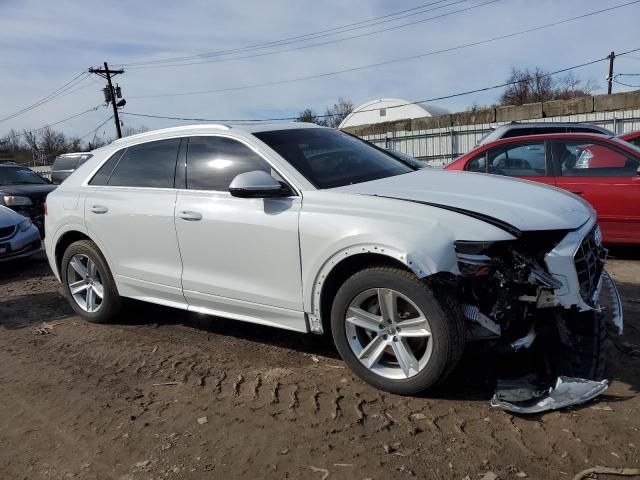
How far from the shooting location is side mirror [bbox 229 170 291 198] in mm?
3541

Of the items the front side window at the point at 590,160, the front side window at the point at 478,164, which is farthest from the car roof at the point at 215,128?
the front side window at the point at 590,160

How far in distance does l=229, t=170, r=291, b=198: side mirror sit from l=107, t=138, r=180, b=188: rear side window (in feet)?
3.22

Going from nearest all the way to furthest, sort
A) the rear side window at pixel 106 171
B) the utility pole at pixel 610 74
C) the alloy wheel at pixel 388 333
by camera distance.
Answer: the alloy wheel at pixel 388 333
the rear side window at pixel 106 171
the utility pole at pixel 610 74

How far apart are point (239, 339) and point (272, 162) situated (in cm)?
158

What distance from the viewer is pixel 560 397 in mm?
3064

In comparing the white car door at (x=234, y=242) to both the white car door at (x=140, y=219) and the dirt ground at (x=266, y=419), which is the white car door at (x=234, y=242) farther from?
the dirt ground at (x=266, y=419)

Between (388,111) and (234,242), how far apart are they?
3927 cm

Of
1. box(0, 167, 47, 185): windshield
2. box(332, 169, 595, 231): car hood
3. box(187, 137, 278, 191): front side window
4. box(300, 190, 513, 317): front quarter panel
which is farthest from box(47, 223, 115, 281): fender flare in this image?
box(0, 167, 47, 185): windshield

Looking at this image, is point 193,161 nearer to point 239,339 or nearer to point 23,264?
point 239,339

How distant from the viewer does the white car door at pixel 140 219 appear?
429 cm

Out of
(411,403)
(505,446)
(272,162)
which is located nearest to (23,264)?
(272,162)

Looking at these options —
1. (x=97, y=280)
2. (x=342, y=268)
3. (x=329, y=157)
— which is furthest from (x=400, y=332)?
(x=97, y=280)

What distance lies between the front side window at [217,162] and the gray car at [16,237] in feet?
15.7

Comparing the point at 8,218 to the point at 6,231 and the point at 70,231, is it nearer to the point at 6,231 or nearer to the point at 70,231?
the point at 6,231
